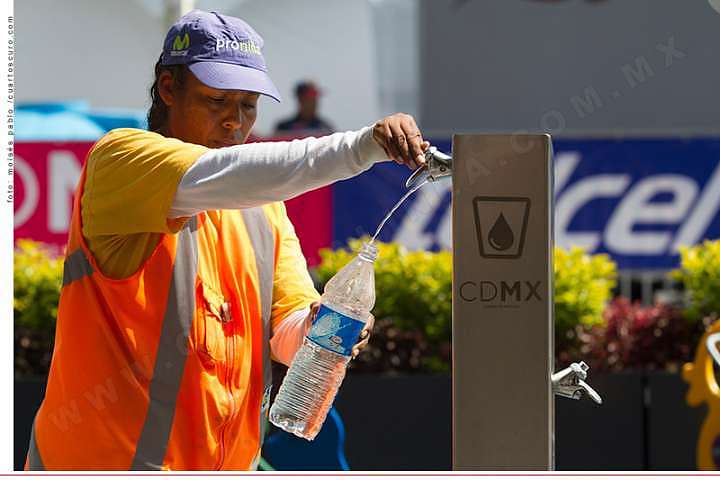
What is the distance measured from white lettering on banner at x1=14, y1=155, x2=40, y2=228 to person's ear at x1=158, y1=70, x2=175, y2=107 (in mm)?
5936

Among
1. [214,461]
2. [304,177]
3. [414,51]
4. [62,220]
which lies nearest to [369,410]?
[214,461]

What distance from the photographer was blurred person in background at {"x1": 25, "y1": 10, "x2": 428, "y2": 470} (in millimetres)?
2436

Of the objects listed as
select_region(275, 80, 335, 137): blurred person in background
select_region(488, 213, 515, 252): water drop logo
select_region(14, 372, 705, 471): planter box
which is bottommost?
select_region(14, 372, 705, 471): planter box

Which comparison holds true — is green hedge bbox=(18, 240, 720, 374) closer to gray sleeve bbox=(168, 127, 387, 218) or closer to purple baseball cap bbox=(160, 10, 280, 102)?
purple baseball cap bbox=(160, 10, 280, 102)

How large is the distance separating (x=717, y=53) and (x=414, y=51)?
260cm

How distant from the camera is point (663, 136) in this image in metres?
7.89

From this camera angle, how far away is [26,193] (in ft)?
27.6

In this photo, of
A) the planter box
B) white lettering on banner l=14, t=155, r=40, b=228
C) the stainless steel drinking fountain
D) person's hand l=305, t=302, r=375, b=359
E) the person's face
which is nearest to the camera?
the stainless steel drinking fountain

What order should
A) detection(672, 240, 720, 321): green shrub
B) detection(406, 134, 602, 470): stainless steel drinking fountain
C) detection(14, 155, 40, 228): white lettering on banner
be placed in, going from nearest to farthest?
detection(406, 134, 602, 470): stainless steel drinking fountain
detection(672, 240, 720, 321): green shrub
detection(14, 155, 40, 228): white lettering on banner

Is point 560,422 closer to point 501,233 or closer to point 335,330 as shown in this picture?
point 335,330

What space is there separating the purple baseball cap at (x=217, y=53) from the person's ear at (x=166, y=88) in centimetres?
5

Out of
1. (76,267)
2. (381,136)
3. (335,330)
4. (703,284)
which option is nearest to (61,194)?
(703,284)

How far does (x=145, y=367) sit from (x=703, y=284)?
3209mm

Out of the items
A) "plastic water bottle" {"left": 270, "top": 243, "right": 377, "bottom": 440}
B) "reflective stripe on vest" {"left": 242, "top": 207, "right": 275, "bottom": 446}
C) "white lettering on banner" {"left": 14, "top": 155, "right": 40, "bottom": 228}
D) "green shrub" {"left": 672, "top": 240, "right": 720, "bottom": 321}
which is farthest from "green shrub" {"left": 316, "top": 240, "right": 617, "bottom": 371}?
"white lettering on banner" {"left": 14, "top": 155, "right": 40, "bottom": 228}
